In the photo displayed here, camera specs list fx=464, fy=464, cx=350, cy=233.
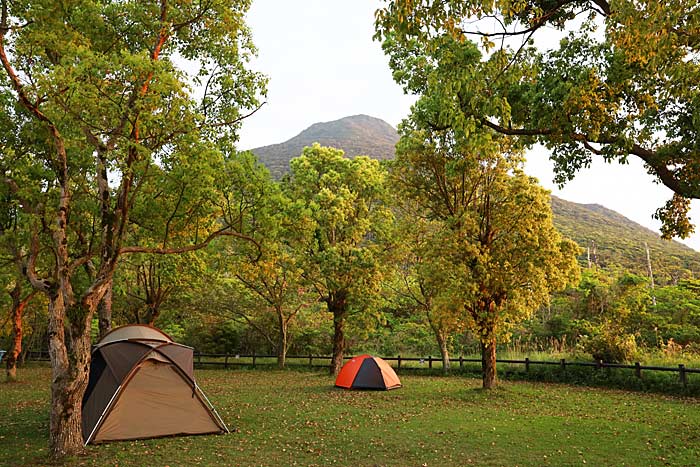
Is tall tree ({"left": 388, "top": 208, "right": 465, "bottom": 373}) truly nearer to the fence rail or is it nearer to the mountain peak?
the fence rail

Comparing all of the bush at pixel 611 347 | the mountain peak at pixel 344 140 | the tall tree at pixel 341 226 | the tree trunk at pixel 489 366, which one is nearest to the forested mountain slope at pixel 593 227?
the mountain peak at pixel 344 140

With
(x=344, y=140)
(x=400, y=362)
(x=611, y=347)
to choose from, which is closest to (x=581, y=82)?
(x=611, y=347)

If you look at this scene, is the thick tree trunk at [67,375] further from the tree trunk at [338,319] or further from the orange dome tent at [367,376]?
the tree trunk at [338,319]

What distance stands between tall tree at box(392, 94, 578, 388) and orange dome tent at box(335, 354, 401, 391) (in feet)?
11.6

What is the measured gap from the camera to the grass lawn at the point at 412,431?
7.79 meters

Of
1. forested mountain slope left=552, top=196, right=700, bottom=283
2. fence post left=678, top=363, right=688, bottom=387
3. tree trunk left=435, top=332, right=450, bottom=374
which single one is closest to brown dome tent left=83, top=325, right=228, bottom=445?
fence post left=678, top=363, right=688, bottom=387

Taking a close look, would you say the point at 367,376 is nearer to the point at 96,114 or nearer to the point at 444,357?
the point at 444,357

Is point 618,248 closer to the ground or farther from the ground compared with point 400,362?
farther from the ground

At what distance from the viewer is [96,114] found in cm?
792

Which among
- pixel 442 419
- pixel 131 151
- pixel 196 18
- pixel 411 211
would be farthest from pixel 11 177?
pixel 411 211

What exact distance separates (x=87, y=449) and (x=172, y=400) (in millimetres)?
1760

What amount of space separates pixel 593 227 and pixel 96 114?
7486 centimetres

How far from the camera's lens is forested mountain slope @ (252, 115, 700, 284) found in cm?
4828

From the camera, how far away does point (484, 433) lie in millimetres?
9797
